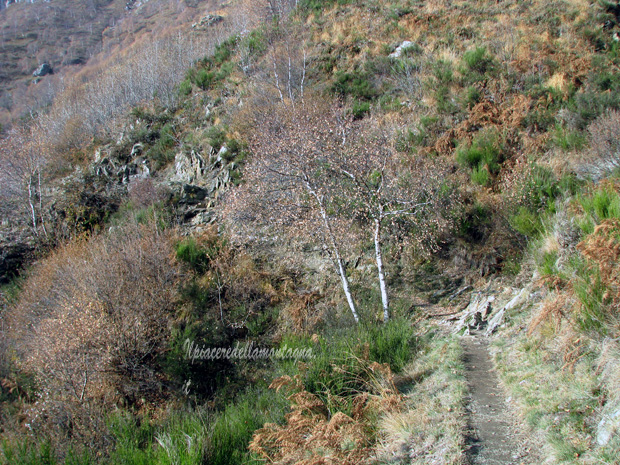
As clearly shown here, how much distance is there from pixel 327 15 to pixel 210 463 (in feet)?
72.4

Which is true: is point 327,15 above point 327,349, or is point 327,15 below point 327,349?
above

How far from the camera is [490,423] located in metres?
3.92

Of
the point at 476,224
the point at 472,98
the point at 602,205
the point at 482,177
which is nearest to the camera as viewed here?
the point at 602,205

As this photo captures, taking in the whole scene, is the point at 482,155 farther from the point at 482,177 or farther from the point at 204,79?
the point at 204,79

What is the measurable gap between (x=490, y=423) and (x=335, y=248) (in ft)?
17.5

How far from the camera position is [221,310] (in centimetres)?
1064

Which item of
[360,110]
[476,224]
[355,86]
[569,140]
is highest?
[355,86]

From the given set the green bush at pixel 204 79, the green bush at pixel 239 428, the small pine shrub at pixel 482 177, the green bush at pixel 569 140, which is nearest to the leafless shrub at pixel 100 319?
the green bush at pixel 239 428

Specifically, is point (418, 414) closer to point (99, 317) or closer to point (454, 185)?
point (99, 317)

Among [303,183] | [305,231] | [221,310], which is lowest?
[221,310]

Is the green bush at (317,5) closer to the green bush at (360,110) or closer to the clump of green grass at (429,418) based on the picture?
the green bush at (360,110)

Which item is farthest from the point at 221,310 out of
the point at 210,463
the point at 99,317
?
the point at 210,463

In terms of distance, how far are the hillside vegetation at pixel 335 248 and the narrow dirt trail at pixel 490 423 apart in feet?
0.55

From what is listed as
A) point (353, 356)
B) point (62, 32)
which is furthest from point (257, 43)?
point (62, 32)
